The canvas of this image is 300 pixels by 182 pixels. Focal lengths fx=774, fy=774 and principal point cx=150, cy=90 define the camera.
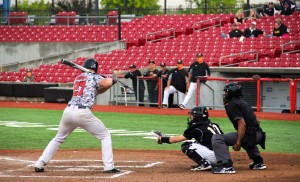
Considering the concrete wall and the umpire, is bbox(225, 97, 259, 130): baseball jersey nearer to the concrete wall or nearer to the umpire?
the umpire

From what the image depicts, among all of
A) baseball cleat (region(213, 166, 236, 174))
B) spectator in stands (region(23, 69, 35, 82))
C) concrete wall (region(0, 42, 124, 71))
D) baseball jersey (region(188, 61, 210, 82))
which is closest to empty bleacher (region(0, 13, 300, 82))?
concrete wall (region(0, 42, 124, 71))

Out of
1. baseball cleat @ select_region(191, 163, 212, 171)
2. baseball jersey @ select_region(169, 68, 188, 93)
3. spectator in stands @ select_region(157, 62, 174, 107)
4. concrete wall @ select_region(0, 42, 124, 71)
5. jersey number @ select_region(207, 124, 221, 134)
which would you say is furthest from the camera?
concrete wall @ select_region(0, 42, 124, 71)

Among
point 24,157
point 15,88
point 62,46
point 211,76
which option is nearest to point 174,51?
point 211,76

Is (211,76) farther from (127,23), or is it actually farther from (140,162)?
(140,162)

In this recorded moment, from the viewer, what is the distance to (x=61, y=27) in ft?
132

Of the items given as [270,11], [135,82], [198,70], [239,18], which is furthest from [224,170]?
[270,11]

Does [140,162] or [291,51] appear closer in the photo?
[140,162]

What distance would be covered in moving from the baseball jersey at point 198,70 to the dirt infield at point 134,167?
10.8 meters

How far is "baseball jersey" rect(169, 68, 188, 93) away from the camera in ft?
84.9

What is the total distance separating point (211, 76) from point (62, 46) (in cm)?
1350

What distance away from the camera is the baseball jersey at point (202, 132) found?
11400mm

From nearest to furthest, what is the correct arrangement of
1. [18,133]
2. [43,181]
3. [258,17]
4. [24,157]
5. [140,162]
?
[43,181] → [140,162] → [24,157] → [18,133] → [258,17]

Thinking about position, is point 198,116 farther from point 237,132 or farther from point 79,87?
point 79,87

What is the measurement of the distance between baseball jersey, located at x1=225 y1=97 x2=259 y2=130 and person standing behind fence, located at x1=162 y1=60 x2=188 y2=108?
568 inches
